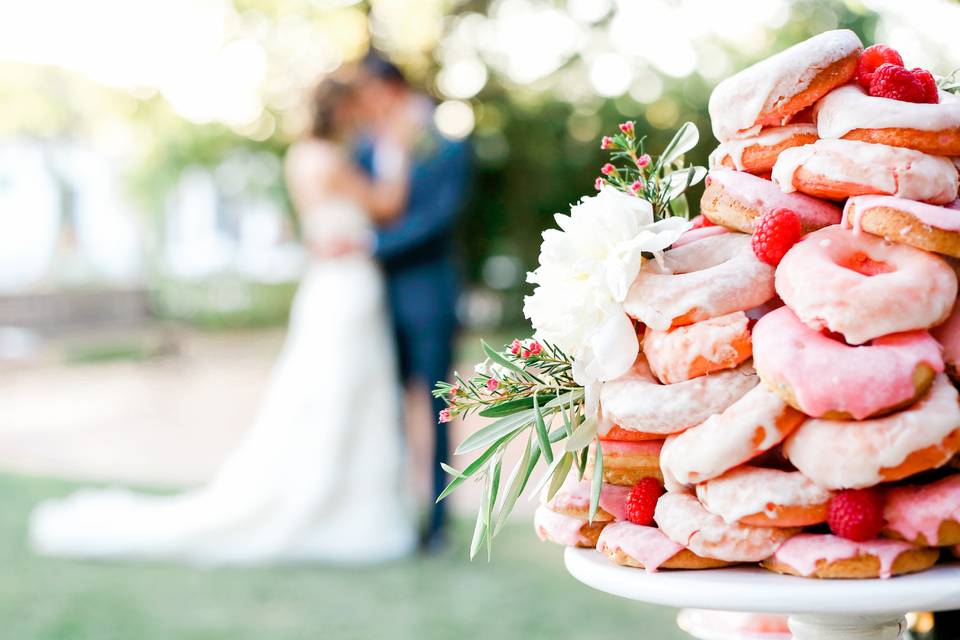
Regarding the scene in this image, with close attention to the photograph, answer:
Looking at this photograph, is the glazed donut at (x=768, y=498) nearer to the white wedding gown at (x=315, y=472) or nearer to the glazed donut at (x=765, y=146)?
→ the glazed donut at (x=765, y=146)

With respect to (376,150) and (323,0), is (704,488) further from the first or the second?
(323,0)

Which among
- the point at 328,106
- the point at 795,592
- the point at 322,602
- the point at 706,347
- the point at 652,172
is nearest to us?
the point at 795,592

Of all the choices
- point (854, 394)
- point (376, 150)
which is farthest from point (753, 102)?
point (376, 150)

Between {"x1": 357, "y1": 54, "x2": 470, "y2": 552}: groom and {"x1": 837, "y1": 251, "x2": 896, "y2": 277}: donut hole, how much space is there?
376 centimetres

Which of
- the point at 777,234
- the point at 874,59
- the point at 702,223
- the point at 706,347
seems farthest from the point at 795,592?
the point at 874,59

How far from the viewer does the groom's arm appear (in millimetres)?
4840

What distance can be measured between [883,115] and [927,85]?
0.11 meters

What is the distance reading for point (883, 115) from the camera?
115 cm

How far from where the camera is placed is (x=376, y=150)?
16.3 ft

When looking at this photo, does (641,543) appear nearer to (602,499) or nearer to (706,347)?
(602,499)

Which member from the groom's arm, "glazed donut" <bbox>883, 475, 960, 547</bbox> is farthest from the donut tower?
the groom's arm

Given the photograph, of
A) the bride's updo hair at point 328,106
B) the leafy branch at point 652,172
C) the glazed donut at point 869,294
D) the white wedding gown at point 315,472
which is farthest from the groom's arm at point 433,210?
the glazed donut at point 869,294

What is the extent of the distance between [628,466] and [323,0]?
1176 centimetres

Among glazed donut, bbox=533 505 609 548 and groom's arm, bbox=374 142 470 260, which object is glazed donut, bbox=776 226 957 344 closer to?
glazed donut, bbox=533 505 609 548
